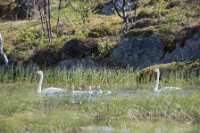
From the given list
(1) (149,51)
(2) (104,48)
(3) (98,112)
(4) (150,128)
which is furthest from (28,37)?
(4) (150,128)

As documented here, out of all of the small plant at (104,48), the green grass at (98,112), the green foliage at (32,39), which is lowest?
the green foliage at (32,39)

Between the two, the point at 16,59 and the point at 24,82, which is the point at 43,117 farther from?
the point at 16,59

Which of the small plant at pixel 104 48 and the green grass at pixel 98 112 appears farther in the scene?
the small plant at pixel 104 48

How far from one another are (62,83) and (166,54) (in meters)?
7.11

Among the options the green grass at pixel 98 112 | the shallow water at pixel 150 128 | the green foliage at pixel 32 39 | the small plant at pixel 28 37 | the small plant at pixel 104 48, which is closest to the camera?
the shallow water at pixel 150 128

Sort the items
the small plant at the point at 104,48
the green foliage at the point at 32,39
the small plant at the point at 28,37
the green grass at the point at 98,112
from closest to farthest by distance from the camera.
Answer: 1. the green grass at the point at 98,112
2. the small plant at the point at 104,48
3. the green foliage at the point at 32,39
4. the small plant at the point at 28,37

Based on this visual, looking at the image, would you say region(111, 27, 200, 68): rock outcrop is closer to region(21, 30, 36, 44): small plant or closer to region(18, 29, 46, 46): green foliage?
region(18, 29, 46, 46): green foliage

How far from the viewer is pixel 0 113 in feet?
46.9

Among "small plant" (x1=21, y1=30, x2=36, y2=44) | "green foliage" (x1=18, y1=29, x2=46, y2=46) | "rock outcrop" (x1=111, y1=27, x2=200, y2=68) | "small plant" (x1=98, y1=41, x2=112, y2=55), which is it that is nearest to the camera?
"rock outcrop" (x1=111, y1=27, x2=200, y2=68)

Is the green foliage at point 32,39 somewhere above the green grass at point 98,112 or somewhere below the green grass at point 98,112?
below

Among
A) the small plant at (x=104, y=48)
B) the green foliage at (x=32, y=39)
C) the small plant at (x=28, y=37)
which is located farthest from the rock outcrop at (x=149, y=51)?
the small plant at (x=28, y=37)

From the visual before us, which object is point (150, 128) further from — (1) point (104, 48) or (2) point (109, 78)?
(1) point (104, 48)

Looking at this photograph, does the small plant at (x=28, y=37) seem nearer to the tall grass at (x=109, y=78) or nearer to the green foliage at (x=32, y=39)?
the green foliage at (x=32, y=39)

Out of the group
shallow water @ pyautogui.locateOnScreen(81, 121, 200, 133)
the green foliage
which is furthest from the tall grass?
the green foliage
